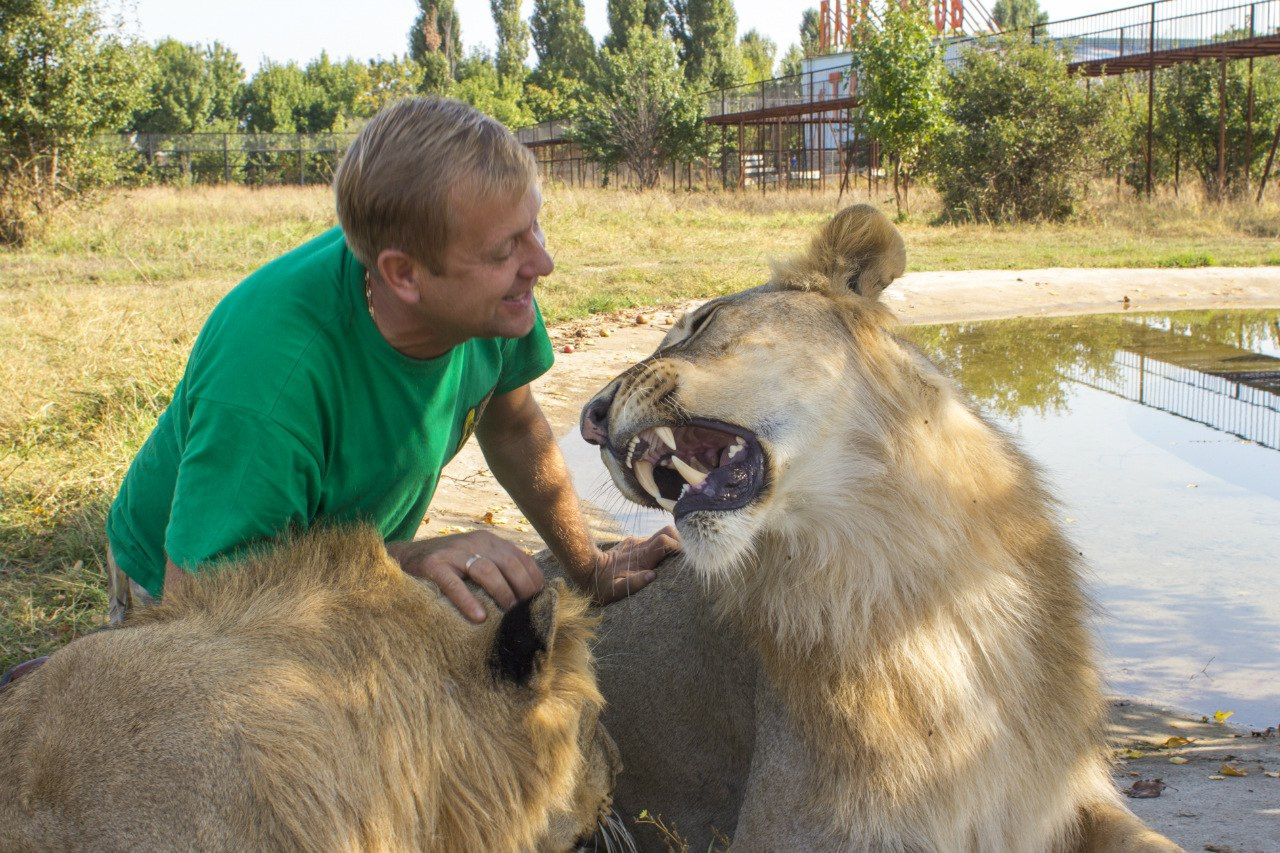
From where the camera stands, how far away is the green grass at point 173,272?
A: 5473 mm

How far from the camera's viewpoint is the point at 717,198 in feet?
113

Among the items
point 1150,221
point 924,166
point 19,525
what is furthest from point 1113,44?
point 19,525

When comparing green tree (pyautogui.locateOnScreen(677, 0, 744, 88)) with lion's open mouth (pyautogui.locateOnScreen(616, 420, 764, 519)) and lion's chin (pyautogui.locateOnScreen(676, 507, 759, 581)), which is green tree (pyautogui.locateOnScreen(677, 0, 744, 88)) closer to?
lion's open mouth (pyautogui.locateOnScreen(616, 420, 764, 519))

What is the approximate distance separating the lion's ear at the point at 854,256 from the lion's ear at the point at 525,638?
122 cm

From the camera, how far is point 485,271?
9.61 ft

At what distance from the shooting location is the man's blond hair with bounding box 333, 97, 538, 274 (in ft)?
9.14

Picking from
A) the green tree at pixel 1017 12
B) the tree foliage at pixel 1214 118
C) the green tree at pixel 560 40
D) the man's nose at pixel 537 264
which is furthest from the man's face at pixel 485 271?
the green tree at pixel 1017 12

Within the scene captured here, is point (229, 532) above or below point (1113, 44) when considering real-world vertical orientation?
below

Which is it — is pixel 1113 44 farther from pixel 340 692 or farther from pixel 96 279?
pixel 340 692

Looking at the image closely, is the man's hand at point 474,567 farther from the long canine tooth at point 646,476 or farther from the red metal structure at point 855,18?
the red metal structure at point 855,18

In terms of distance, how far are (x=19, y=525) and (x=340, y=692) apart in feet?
13.5

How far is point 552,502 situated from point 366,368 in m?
0.87

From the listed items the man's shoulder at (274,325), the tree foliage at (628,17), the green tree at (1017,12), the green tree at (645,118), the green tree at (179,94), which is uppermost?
the green tree at (1017,12)

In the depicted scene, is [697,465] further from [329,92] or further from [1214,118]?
[329,92]
